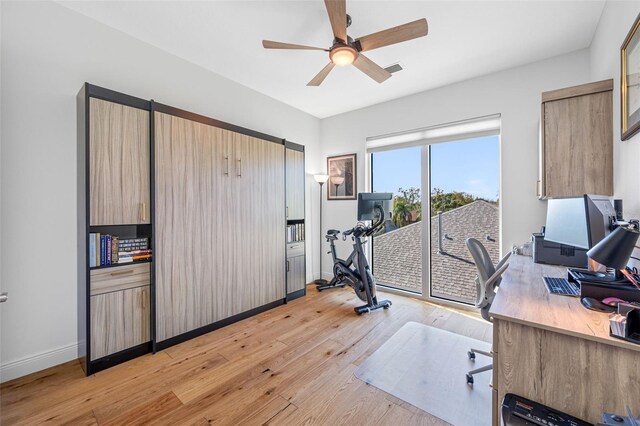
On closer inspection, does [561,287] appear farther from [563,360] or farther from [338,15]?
[338,15]

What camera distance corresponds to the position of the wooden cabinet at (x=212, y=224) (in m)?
2.44

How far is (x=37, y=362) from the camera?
2047mm

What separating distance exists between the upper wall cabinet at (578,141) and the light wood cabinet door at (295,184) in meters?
2.71

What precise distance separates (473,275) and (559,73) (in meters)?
2.37

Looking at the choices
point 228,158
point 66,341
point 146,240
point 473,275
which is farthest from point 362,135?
point 66,341

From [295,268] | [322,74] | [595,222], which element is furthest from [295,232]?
[595,222]

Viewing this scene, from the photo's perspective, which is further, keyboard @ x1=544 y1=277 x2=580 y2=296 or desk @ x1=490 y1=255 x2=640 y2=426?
keyboard @ x1=544 y1=277 x2=580 y2=296

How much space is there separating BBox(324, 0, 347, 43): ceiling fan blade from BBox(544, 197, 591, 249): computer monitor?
6.14 feet

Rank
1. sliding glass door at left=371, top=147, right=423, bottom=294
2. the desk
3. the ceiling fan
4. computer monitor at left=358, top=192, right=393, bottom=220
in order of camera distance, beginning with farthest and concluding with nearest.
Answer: sliding glass door at left=371, top=147, right=423, bottom=294, computer monitor at left=358, top=192, right=393, bottom=220, the ceiling fan, the desk

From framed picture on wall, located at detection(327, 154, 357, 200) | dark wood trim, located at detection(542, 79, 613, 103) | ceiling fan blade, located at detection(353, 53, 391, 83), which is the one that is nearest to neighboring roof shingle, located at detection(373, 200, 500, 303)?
framed picture on wall, located at detection(327, 154, 357, 200)

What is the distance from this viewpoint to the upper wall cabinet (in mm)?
1916

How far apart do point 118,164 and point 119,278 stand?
3.10ft

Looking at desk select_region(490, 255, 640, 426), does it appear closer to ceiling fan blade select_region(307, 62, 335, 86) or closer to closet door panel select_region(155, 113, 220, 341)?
ceiling fan blade select_region(307, 62, 335, 86)

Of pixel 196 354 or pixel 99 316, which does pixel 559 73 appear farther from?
pixel 99 316
